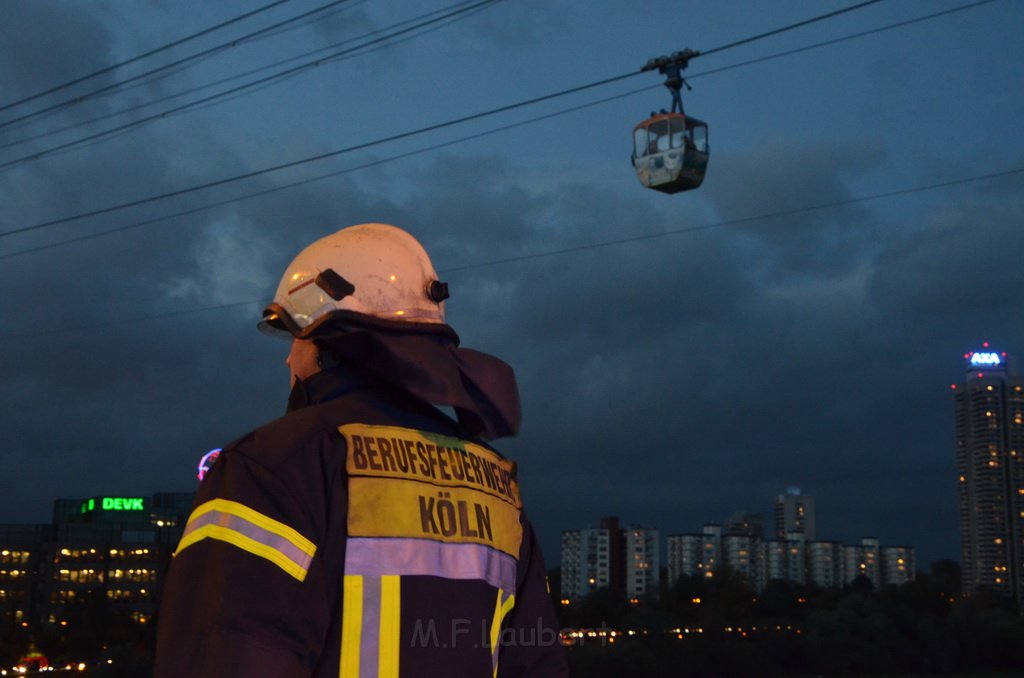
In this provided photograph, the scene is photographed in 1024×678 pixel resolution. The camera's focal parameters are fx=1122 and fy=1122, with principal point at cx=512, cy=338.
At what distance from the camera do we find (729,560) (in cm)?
14075

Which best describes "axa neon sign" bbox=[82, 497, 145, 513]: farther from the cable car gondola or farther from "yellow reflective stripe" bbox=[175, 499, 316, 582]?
"yellow reflective stripe" bbox=[175, 499, 316, 582]

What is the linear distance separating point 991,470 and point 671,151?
136 m

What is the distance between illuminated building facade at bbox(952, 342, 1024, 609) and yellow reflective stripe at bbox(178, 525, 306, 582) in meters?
143

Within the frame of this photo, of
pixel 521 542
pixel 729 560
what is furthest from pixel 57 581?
pixel 521 542

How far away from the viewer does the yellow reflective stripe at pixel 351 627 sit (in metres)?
2.35

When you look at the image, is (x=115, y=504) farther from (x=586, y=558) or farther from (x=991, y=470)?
(x=991, y=470)

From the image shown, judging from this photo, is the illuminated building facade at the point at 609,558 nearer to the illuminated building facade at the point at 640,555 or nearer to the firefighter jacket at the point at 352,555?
the illuminated building facade at the point at 640,555

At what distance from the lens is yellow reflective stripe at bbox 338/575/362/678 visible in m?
2.35

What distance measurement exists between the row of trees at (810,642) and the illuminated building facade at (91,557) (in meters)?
71.8

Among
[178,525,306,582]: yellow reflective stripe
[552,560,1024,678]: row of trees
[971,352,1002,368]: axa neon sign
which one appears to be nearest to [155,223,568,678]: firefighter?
[178,525,306,582]: yellow reflective stripe

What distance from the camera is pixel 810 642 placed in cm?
4794

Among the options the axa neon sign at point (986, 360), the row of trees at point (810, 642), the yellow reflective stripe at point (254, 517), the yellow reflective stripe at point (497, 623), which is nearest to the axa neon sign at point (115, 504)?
the row of trees at point (810, 642)

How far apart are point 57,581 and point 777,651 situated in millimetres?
94058

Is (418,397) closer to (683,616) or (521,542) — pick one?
(521,542)
